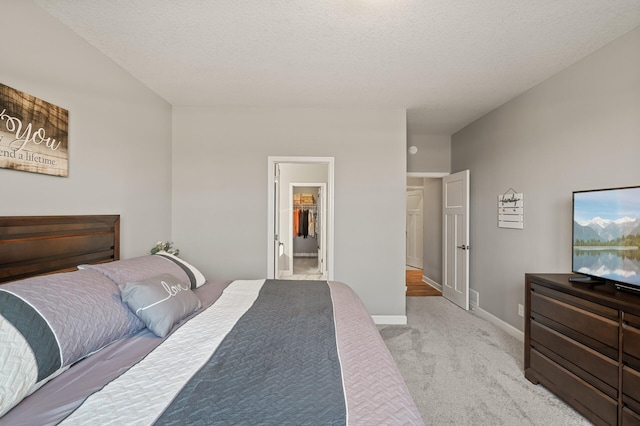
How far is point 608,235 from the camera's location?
194cm

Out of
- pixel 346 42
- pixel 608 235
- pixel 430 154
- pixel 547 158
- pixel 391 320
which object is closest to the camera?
pixel 608 235

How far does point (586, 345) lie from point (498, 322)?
1653 mm

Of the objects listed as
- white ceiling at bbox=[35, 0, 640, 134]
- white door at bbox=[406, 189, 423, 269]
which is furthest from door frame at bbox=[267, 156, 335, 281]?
white door at bbox=[406, 189, 423, 269]

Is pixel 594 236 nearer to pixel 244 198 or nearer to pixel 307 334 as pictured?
pixel 307 334

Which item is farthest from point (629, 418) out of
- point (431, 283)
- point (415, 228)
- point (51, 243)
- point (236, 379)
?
point (415, 228)

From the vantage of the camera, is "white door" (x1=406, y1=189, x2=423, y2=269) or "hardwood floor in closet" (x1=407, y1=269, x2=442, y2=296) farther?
"white door" (x1=406, y1=189, x2=423, y2=269)

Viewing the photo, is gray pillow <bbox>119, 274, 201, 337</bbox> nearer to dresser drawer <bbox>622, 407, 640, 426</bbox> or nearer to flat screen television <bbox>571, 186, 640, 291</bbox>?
dresser drawer <bbox>622, 407, 640, 426</bbox>

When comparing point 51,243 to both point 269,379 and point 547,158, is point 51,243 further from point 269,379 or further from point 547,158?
point 547,158

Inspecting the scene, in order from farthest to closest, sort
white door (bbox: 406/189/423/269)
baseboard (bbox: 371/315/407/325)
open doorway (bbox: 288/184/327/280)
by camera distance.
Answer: open doorway (bbox: 288/184/327/280) → white door (bbox: 406/189/423/269) → baseboard (bbox: 371/315/407/325)

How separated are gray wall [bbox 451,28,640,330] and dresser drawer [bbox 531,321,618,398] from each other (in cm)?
77

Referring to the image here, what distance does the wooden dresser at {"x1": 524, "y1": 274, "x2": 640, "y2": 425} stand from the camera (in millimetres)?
1573

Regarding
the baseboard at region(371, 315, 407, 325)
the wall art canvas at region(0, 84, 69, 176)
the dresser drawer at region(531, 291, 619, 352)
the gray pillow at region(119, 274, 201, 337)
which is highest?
A: the wall art canvas at region(0, 84, 69, 176)

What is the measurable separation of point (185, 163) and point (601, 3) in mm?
3833

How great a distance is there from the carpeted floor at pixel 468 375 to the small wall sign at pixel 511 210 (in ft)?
3.98
